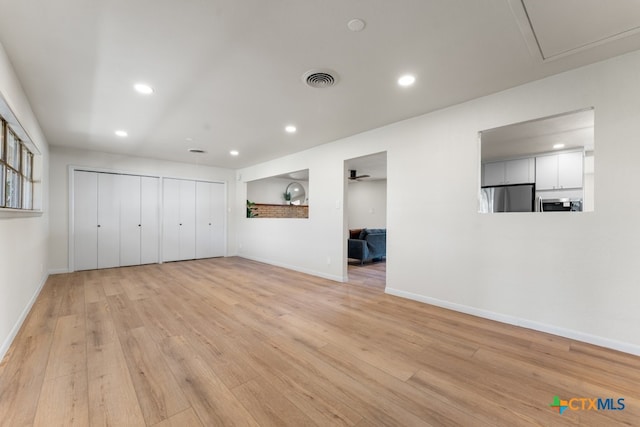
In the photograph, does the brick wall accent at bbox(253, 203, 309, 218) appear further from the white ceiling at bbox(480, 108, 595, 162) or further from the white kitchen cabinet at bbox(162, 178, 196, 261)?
the white ceiling at bbox(480, 108, 595, 162)

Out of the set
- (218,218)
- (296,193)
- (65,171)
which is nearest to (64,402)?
(65,171)

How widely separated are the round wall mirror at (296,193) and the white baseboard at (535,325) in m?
5.55

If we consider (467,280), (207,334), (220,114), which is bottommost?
(207,334)

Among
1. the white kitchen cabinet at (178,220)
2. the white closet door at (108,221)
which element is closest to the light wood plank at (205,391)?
the white closet door at (108,221)

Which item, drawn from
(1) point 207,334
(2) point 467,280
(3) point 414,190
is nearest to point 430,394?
(2) point 467,280

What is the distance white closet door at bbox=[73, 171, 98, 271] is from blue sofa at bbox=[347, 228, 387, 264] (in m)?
5.27

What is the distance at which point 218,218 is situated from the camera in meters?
6.94

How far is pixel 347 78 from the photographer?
8.07 feet

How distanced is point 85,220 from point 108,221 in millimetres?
357

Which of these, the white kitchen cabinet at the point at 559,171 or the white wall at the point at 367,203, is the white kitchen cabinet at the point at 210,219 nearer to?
the white wall at the point at 367,203

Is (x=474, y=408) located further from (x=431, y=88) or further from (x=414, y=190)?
(x=431, y=88)

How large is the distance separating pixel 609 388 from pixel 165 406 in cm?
272

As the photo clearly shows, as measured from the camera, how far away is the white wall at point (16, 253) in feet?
6.78

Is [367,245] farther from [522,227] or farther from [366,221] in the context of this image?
[522,227]
